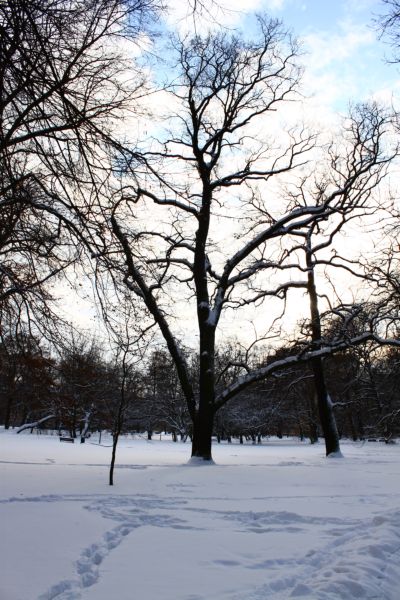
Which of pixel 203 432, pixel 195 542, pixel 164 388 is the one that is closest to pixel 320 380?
pixel 203 432

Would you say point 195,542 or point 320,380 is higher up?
point 320,380

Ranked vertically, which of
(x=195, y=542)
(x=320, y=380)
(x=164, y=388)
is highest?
(x=164, y=388)

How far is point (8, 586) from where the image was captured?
3512 millimetres

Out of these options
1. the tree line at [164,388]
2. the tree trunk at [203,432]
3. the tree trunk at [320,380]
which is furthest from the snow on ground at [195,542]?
the tree trunk at [320,380]

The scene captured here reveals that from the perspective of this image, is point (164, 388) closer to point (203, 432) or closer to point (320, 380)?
point (320, 380)

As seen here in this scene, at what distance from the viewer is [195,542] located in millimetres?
5062

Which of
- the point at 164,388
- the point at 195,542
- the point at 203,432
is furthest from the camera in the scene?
the point at 164,388

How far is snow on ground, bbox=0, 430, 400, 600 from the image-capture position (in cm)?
359

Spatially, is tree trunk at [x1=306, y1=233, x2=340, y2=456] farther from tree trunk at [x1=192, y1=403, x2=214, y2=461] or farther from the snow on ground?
the snow on ground

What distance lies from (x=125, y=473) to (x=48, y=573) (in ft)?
27.1

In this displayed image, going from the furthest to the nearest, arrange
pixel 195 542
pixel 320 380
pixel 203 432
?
pixel 320 380 → pixel 203 432 → pixel 195 542

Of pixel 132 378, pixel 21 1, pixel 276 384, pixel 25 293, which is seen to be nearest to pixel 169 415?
pixel 276 384

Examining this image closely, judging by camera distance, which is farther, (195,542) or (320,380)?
(320,380)

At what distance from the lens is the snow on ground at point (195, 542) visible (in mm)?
3590
